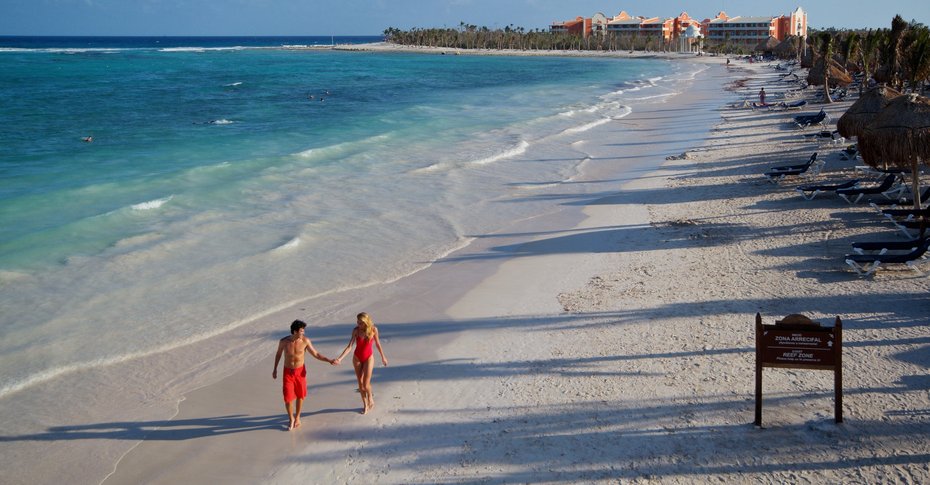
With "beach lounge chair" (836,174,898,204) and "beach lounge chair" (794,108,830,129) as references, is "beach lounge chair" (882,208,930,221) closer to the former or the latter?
"beach lounge chair" (836,174,898,204)

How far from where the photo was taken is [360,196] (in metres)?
17.1

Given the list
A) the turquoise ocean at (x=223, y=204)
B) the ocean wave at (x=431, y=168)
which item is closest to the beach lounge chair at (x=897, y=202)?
the turquoise ocean at (x=223, y=204)

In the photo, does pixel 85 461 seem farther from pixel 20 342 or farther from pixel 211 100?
pixel 211 100

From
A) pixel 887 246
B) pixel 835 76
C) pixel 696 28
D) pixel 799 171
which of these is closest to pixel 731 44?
pixel 696 28

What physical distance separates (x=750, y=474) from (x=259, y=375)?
17.4 ft

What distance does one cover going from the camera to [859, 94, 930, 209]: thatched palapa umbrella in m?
10.4

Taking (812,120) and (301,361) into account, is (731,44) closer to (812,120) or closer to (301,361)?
(812,120)

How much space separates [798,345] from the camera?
5.81 meters

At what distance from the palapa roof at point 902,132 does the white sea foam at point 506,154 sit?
39.7 ft

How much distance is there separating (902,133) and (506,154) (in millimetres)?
13542

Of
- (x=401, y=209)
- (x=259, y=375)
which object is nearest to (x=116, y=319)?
(x=259, y=375)

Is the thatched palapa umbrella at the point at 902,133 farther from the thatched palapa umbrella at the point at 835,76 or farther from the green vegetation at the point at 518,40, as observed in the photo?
the green vegetation at the point at 518,40

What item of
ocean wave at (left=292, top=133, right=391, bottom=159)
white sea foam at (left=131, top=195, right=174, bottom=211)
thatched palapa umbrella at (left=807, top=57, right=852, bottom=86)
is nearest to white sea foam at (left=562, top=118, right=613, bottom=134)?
ocean wave at (left=292, top=133, right=391, bottom=159)

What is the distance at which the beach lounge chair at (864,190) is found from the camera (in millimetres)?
13039
